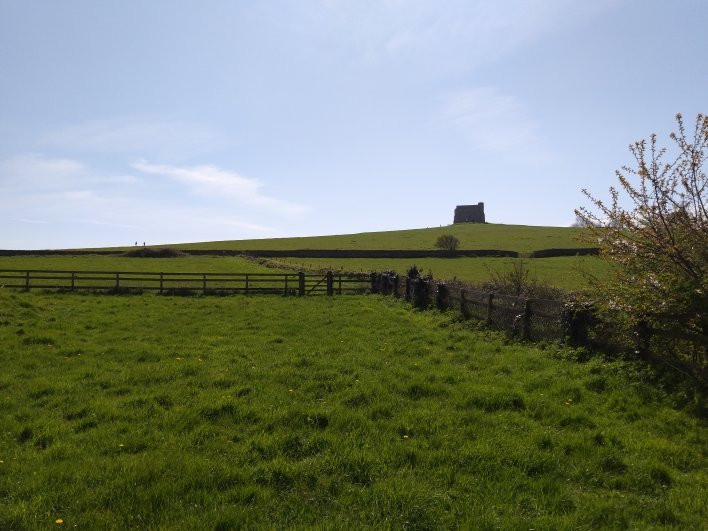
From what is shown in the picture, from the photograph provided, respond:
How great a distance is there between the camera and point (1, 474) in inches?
193

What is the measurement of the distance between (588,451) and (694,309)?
2.99 meters

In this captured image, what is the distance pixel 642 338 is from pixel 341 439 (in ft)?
18.6

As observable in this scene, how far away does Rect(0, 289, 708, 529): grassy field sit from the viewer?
4336 millimetres

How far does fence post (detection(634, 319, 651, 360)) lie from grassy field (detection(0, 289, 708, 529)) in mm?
412

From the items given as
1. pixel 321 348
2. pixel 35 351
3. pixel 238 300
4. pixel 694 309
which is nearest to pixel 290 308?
pixel 238 300

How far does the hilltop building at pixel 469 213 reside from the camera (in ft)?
527

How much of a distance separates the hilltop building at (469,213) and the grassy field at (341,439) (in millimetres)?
154649

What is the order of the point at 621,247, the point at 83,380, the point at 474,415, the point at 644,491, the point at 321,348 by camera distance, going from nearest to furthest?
the point at 644,491 < the point at 474,415 < the point at 621,247 < the point at 83,380 < the point at 321,348

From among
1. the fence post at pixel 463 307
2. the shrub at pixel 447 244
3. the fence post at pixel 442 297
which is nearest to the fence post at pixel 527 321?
the fence post at pixel 463 307

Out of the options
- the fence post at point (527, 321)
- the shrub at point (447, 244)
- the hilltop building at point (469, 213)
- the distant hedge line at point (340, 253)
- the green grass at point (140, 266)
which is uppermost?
the hilltop building at point (469, 213)

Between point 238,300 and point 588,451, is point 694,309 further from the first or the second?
point 238,300

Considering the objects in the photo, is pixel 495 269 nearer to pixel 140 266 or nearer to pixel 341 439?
pixel 140 266

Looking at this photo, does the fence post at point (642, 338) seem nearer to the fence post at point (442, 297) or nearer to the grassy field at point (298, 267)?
the fence post at point (442, 297)

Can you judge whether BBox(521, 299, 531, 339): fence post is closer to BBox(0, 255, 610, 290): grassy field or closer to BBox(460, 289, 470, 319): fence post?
BBox(460, 289, 470, 319): fence post
